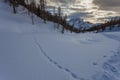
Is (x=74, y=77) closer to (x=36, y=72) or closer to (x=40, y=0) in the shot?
(x=36, y=72)

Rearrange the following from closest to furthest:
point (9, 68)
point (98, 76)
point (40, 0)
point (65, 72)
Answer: point (98, 76) → point (65, 72) → point (9, 68) → point (40, 0)

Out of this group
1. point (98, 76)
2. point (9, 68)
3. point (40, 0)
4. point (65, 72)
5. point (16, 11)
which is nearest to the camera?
point (98, 76)

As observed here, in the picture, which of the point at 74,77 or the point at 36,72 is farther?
the point at 36,72

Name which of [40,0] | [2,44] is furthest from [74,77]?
[40,0]

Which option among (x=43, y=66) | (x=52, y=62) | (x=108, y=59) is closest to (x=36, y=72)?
(x=43, y=66)

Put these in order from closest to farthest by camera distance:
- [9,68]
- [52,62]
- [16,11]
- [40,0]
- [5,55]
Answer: [9,68] → [52,62] → [5,55] → [16,11] → [40,0]

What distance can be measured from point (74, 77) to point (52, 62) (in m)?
3.66

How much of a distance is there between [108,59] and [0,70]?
7306mm

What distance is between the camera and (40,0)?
65.1 metres

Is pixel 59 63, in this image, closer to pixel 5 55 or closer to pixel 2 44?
pixel 5 55

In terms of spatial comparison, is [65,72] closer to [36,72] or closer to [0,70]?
[36,72]

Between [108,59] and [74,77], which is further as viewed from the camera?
[108,59]

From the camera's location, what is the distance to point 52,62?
1683 cm

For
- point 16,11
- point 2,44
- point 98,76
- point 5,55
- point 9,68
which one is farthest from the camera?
point 16,11
